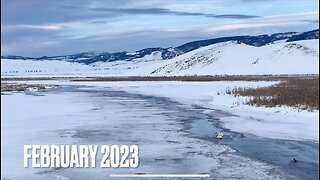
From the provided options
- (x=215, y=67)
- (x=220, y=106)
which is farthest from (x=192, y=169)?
(x=215, y=67)

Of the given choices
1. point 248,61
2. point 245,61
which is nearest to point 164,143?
point 248,61

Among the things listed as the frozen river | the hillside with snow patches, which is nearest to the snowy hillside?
the hillside with snow patches

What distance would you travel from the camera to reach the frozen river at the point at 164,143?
35.8 feet

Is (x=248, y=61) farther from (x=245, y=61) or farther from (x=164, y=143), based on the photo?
(x=164, y=143)

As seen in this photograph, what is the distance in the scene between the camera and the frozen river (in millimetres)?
10914

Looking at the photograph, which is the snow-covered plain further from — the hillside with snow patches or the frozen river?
the frozen river

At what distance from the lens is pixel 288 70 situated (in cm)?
11675

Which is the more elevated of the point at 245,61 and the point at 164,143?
the point at 164,143

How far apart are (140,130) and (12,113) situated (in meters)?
8.72

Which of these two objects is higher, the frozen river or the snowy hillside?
the frozen river

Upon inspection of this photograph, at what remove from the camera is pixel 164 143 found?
14625 millimetres

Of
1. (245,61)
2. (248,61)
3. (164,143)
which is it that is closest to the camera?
(164,143)

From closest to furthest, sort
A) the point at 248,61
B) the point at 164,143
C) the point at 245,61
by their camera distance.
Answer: the point at 164,143 → the point at 248,61 → the point at 245,61

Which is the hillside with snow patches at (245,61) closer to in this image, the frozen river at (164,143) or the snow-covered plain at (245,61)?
the snow-covered plain at (245,61)
